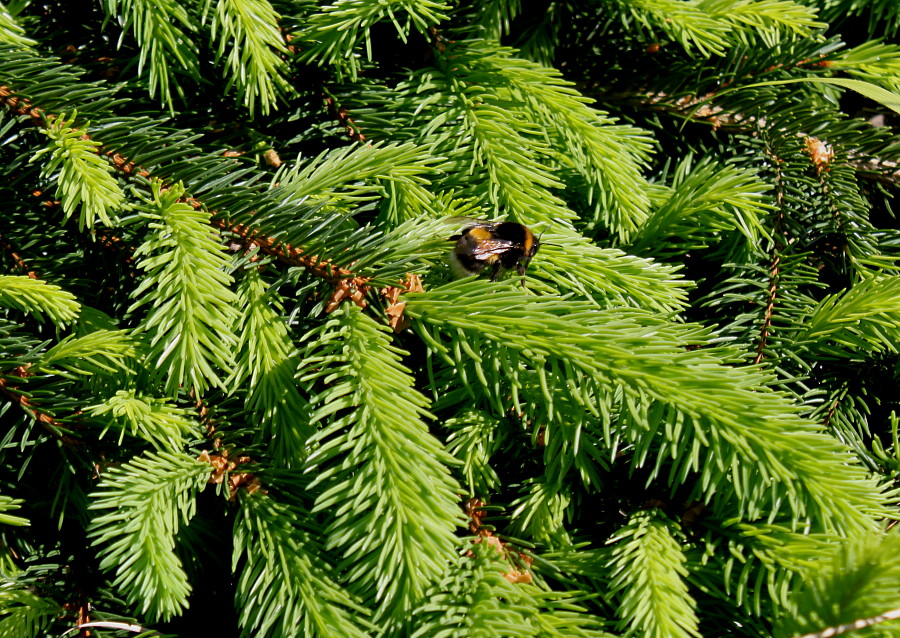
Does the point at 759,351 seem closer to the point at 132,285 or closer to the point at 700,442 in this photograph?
the point at 700,442

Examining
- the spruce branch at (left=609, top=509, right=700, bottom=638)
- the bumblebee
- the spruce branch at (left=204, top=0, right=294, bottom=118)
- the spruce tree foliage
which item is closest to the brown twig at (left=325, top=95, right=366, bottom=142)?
the spruce tree foliage

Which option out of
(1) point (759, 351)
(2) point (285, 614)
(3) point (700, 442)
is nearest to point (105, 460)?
(2) point (285, 614)

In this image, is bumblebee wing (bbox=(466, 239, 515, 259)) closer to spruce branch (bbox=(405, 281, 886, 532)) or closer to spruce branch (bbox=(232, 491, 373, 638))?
spruce branch (bbox=(405, 281, 886, 532))

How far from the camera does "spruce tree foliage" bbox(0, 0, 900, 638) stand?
0.72 metres

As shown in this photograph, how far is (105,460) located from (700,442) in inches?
27.6

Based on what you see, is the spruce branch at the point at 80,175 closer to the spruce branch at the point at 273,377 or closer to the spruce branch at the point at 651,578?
the spruce branch at the point at 273,377

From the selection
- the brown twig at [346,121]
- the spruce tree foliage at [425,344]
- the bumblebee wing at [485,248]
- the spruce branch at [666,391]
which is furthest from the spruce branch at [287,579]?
the brown twig at [346,121]

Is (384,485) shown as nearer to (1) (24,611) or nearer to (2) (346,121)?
(1) (24,611)

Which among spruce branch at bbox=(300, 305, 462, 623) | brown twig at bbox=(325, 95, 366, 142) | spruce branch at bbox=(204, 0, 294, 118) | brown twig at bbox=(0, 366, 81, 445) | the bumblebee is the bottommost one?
brown twig at bbox=(0, 366, 81, 445)

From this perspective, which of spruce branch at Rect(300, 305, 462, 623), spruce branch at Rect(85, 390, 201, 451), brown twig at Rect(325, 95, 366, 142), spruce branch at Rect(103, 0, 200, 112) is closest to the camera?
spruce branch at Rect(300, 305, 462, 623)

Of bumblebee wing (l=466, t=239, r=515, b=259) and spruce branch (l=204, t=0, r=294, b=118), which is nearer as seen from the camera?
bumblebee wing (l=466, t=239, r=515, b=259)

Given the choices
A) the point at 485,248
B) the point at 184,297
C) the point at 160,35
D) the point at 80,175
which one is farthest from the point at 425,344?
the point at 160,35

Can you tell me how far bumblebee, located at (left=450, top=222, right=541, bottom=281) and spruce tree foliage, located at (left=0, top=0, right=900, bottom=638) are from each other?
0.02m

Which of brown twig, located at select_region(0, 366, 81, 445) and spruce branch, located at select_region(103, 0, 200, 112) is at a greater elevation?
spruce branch, located at select_region(103, 0, 200, 112)
